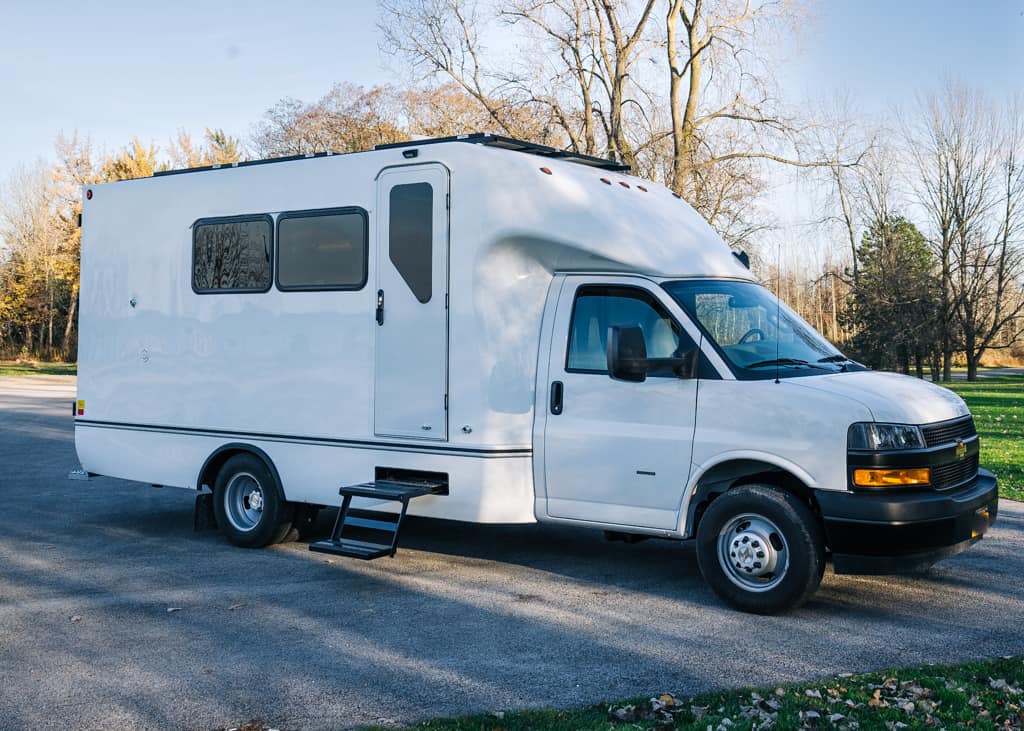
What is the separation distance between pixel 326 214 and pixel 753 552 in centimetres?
452

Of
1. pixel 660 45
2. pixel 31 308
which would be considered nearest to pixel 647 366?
pixel 660 45

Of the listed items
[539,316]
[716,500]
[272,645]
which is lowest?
[272,645]

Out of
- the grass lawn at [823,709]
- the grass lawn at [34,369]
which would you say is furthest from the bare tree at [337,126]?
the grass lawn at [823,709]

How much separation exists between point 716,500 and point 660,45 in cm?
2372

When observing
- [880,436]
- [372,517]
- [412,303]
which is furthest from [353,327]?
[880,436]

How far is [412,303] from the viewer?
816cm

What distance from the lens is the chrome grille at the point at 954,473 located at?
21.6ft

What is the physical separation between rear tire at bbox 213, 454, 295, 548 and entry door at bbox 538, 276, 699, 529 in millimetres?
2731

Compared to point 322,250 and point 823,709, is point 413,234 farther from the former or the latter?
point 823,709

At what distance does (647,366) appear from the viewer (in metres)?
7.04

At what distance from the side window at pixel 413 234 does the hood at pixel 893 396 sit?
3012mm

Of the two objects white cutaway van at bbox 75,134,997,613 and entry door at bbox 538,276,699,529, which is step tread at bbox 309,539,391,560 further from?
entry door at bbox 538,276,699,529

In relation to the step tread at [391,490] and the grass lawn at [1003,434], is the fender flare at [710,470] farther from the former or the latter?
the grass lawn at [1003,434]

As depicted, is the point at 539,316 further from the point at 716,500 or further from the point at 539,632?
the point at 539,632
